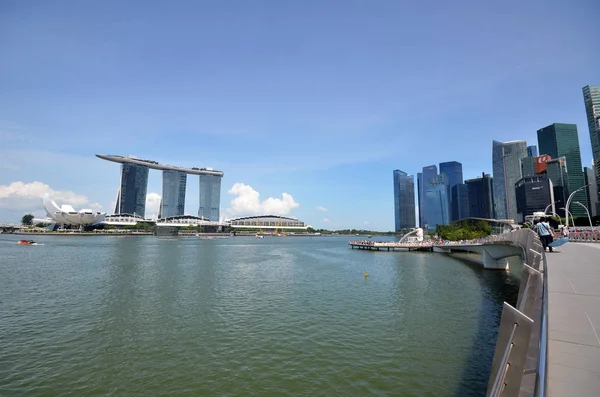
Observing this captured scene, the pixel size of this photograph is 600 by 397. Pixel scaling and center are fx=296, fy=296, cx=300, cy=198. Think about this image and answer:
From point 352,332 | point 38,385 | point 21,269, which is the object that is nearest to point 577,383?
point 352,332

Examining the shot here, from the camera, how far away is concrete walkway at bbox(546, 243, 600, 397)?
3.88m

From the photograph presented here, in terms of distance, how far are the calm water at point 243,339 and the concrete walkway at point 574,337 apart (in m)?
6.63

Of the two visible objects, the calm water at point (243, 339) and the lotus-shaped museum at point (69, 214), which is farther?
the lotus-shaped museum at point (69, 214)

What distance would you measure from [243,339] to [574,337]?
52.2 ft

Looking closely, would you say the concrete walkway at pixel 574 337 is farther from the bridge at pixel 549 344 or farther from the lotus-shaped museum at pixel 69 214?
the lotus-shaped museum at pixel 69 214

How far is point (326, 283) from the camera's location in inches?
1403

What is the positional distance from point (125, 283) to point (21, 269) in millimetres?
21576

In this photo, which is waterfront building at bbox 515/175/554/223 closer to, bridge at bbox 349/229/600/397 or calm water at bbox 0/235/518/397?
calm water at bbox 0/235/518/397

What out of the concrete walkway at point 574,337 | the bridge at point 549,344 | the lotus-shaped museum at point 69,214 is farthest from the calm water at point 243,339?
the lotus-shaped museum at point 69,214

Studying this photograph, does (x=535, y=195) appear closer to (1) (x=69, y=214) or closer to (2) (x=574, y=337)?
(2) (x=574, y=337)

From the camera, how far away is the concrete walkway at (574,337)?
388cm

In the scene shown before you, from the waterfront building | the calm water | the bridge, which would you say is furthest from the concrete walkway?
the waterfront building

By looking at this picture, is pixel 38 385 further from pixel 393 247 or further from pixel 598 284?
pixel 393 247

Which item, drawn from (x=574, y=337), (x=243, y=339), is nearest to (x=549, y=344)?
(x=574, y=337)
